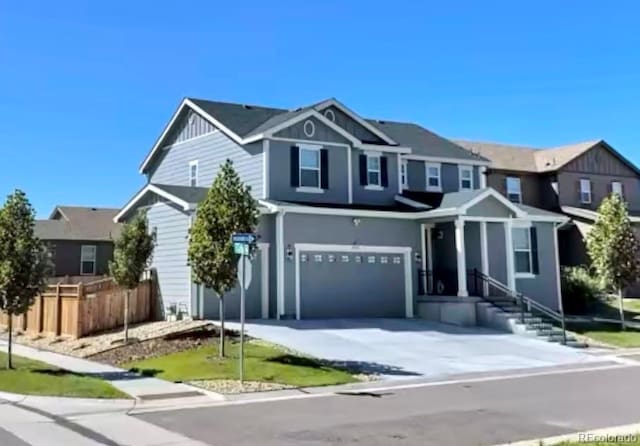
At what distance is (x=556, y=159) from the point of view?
39312 mm

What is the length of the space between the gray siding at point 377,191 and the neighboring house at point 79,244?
18217 millimetres

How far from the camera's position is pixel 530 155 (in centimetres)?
4100

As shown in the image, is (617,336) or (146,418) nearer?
(146,418)

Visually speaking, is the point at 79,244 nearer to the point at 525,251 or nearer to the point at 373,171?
the point at 373,171

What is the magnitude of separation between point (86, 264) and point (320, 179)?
68.2ft

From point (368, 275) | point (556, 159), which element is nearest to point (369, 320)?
point (368, 275)

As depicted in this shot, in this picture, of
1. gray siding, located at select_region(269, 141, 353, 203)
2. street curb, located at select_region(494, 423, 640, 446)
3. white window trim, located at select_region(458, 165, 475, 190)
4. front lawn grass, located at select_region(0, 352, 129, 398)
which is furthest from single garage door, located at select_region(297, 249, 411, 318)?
street curb, located at select_region(494, 423, 640, 446)

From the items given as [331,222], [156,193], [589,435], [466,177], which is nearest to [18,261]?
[156,193]

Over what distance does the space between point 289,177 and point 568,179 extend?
67.4 ft

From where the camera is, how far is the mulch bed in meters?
18.0

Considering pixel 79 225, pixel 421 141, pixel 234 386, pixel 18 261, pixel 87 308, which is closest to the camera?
pixel 234 386

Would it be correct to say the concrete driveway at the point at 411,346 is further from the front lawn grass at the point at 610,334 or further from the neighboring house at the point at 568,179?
the neighboring house at the point at 568,179

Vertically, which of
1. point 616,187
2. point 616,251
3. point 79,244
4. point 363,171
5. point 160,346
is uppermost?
point 616,187

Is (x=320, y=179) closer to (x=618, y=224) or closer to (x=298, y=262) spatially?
(x=298, y=262)
